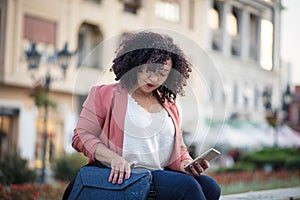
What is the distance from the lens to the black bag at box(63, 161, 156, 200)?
297cm

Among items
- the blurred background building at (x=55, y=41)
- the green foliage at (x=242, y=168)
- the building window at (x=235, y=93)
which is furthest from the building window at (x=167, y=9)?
the green foliage at (x=242, y=168)

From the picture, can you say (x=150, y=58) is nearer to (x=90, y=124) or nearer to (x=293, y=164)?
(x=90, y=124)

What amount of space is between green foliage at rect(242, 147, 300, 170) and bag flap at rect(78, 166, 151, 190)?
10.3 m

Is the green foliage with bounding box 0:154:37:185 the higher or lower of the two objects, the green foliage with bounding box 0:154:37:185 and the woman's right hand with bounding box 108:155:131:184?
the lower

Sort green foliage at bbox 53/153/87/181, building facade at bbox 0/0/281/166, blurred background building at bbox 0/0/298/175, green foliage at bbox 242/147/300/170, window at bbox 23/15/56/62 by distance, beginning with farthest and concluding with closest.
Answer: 1. window at bbox 23/15/56/62
2. building facade at bbox 0/0/281/166
3. blurred background building at bbox 0/0/298/175
4. green foliage at bbox 53/153/87/181
5. green foliage at bbox 242/147/300/170

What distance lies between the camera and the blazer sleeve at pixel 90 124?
314 cm

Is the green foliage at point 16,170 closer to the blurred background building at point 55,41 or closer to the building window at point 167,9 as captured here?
the blurred background building at point 55,41

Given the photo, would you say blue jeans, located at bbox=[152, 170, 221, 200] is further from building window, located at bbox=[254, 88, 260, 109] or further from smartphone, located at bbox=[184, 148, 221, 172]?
building window, located at bbox=[254, 88, 260, 109]

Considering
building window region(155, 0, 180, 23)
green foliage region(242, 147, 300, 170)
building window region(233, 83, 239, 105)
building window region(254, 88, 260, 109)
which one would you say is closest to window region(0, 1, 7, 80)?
building window region(155, 0, 180, 23)

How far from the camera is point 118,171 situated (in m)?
3.03

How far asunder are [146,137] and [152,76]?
0.86 feet

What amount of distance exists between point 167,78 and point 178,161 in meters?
0.37

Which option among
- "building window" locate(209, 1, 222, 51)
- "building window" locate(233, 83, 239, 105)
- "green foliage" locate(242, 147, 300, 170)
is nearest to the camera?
"green foliage" locate(242, 147, 300, 170)

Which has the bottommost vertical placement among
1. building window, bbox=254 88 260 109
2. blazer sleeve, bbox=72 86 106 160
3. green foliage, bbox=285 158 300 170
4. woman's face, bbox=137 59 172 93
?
green foliage, bbox=285 158 300 170
